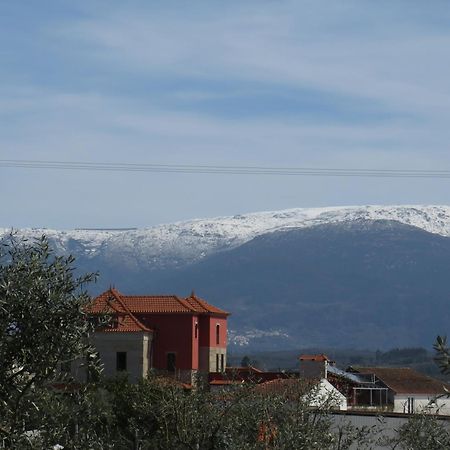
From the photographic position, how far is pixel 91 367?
25547mm

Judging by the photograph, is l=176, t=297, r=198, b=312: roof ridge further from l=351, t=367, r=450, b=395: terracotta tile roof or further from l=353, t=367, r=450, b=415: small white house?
l=351, t=367, r=450, b=395: terracotta tile roof

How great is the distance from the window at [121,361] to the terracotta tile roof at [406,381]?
50290 mm

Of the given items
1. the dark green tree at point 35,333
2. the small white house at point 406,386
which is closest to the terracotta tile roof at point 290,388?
the dark green tree at point 35,333

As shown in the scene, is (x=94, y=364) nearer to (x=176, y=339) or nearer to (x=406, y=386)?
(x=176, y=339)

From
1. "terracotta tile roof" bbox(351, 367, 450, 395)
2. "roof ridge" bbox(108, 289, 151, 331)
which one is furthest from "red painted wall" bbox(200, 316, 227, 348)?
"terracotta tile roof" bbox(351, 367, 450, 395)

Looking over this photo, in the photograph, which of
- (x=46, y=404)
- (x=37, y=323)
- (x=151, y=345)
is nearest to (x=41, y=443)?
(x=46, y=404)

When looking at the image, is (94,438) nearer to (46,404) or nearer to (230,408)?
(46,404)

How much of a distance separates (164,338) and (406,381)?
50280 mm

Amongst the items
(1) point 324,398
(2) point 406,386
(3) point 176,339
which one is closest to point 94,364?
(1) point 324,398

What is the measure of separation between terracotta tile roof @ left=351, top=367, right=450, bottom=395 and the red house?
35.3 meters

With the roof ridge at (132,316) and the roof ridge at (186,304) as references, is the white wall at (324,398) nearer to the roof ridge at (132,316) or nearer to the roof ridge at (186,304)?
the roof ridge at (132,316)

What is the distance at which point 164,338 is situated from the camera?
429ft

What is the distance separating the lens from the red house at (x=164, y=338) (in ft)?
405

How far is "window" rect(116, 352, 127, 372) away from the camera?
12244 centimetres
